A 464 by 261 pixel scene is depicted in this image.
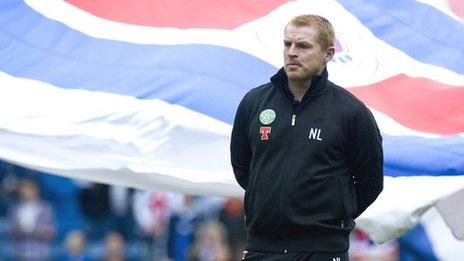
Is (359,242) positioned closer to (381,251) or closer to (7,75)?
(381,251)

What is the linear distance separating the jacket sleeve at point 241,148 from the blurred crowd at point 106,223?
20.2ft

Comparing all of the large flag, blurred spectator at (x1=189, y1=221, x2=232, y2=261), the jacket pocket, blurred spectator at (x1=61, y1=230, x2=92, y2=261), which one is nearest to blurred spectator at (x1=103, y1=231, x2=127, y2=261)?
blurred spectator at (x1=61, y1=230, x2=92, y2=261)

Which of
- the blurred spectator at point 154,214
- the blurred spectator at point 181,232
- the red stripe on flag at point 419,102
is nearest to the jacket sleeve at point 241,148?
the red stripe on flag at point 419,102

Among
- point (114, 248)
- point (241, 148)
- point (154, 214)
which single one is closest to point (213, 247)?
point (114, 248)

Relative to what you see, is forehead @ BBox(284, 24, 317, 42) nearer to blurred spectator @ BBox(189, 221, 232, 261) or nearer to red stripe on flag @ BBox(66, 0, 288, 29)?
red stripe on flag @ BBox(66, 0, 288, 29)

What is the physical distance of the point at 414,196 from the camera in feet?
18.3

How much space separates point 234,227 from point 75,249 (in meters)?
1.39

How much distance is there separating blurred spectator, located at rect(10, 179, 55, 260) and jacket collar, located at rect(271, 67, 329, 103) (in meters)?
6.63

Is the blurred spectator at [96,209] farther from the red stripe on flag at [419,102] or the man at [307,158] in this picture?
the man at [307,158]

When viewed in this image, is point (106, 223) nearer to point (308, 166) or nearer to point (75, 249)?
point (75, 249)

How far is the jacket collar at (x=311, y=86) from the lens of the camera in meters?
5.08

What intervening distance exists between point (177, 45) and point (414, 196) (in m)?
1.38

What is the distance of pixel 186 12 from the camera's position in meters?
6.42

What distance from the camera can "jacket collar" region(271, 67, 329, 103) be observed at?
16.7 ft
